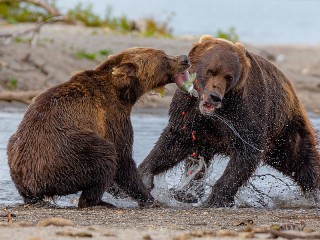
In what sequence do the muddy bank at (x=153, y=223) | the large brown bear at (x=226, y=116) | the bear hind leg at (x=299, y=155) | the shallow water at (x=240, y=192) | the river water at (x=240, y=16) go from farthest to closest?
the river water at (x=240, y=16) → the bear hind leg at (x=299, y=155) → the shallow water at (x=240, y=192) → the large brown bear at (x=226, y=116) → the muddy bank at (x=153, y=223)

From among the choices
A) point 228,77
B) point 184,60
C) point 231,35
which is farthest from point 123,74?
point 231,35

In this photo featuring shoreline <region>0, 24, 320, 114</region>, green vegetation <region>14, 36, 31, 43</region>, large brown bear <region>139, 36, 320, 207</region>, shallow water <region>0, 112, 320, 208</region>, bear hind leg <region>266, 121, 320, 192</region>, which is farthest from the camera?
green vegetation <region>14, 36, 31, 43</region>

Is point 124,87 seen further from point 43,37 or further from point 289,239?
point 43,37

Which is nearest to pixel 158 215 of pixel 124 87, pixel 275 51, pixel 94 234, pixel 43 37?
pixel 124 87

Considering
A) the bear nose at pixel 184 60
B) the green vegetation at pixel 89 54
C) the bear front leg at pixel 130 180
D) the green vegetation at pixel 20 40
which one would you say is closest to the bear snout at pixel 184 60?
the bear nose at pixel 184 60

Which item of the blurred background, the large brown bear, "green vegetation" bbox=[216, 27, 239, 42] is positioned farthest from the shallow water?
"green vegetation" bbox=[216, 27, 239, 42]

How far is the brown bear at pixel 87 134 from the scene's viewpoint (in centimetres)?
757

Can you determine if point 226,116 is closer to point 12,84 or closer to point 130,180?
point 130,180

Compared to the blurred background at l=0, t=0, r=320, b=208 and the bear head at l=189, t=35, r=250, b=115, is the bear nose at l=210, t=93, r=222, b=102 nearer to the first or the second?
the bear head at l=189, t=35, r=250, b=115

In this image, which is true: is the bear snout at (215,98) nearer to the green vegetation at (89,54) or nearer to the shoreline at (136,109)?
the shoreline at (136,109)

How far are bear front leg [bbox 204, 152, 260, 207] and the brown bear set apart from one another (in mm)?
615

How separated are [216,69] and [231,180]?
1012 mm

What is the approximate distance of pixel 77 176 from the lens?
7.62 m

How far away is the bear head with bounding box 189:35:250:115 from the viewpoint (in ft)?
26.4
